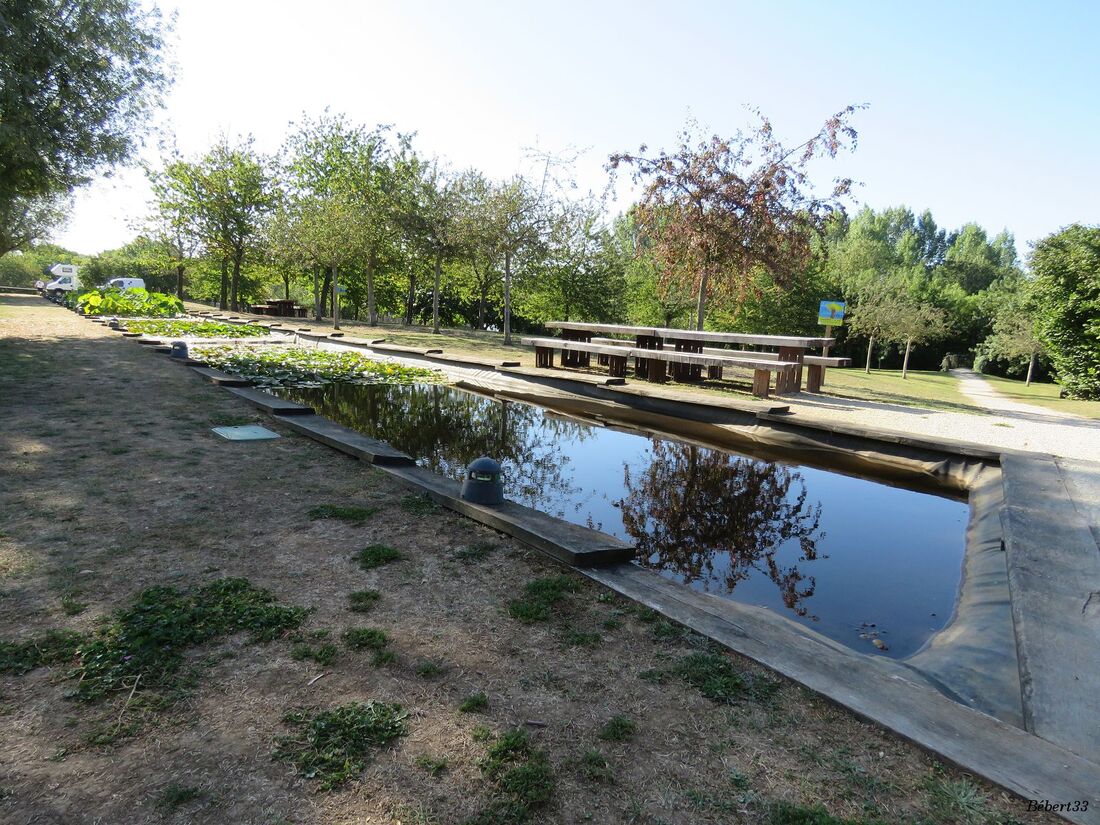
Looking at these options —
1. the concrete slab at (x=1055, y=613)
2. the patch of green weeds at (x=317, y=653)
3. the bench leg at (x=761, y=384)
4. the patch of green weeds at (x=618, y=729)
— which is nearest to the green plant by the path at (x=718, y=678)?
the patch of green weeds at (x=618, y=729)

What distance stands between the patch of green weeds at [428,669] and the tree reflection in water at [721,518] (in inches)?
81.1

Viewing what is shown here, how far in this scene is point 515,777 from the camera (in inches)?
75.4

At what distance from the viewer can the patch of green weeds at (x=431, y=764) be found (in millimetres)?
1938

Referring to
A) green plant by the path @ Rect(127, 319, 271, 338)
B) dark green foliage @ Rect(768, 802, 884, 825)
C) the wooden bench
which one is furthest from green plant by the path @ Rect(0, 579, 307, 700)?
green plant by the path @ Rect(127, 319, 271, 338)

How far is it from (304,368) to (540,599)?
10.2 m

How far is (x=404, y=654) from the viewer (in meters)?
2.59

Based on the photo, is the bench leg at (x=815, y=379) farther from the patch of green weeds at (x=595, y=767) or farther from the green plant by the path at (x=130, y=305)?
the green plant by the path at (x=130, y=305)

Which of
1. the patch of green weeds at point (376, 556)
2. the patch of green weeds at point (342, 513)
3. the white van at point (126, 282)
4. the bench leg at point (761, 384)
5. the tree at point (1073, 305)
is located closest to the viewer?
the patch of green weeds at point (376, 556)

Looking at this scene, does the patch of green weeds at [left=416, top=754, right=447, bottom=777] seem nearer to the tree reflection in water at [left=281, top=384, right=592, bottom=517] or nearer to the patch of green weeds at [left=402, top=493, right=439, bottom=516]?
the patch of green weeds at [left=402, top=493, right=439, bottom=516]

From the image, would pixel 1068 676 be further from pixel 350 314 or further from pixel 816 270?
pixel 350 314

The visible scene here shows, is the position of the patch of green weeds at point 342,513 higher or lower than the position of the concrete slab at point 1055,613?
lower

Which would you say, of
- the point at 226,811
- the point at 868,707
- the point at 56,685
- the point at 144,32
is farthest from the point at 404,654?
the point at 144,32

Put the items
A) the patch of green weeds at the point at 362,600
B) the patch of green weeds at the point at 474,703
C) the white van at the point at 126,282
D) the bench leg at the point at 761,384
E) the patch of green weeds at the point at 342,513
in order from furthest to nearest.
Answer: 1. the white van at the point at 126,282
2. the bench leg at the point at 761,384
3. the patch of green weeds at the point at 342,513
4. the patch of green weeds at the point at 362,600
5. the patch of green weeds at the point at 474,703

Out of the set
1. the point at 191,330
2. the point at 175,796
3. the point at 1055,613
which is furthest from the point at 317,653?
the point at 191,330
